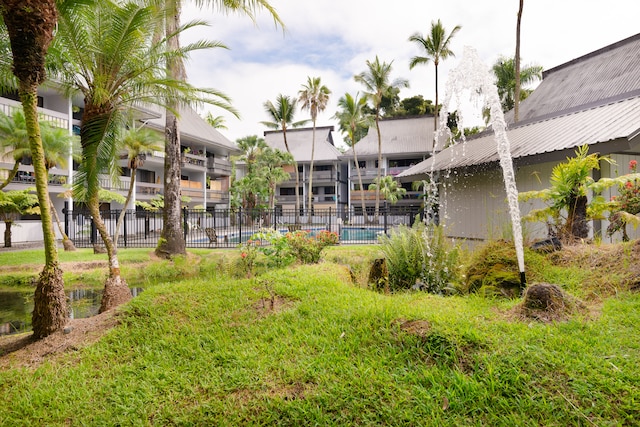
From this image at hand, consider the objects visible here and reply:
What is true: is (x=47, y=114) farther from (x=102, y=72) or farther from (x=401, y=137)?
(x=401, y=137)

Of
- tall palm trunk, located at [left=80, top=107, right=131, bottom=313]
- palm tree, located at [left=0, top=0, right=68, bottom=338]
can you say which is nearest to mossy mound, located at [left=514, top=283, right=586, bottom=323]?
palm tree, located at [left=0, top=0, right=68, bottom=338]

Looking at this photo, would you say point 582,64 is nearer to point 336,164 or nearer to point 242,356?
point 242,356

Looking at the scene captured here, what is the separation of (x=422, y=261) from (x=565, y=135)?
643 cm

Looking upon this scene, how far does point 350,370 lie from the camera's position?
3543mm

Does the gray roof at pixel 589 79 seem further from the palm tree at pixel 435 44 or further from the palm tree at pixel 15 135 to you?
the palm tree at pixel 15 135

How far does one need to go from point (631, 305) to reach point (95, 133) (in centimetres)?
880

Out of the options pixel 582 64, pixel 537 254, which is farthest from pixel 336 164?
pixel 537 254

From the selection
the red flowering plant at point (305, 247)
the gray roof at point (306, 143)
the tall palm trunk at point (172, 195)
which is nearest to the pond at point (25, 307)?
the tall palm trunk at point (172, 195)

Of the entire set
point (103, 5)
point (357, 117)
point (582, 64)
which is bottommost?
point (103, 5)

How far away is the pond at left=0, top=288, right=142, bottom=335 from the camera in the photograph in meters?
7.74

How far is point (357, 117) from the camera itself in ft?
133

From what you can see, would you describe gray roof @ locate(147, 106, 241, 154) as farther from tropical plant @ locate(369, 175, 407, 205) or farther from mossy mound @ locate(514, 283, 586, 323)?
mossy mound @ locate(514, 283, 586, 323)

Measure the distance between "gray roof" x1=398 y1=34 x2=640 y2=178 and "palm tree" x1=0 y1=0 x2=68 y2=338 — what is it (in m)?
7.89

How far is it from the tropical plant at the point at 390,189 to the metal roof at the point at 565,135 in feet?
79.0
